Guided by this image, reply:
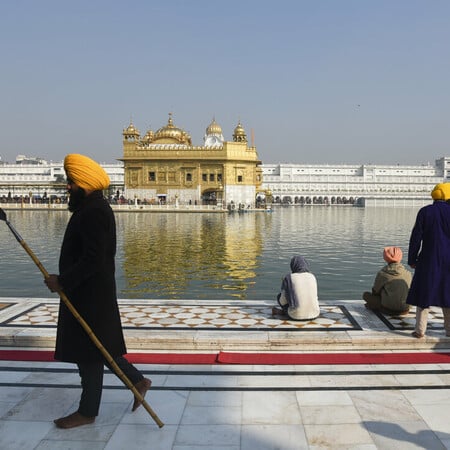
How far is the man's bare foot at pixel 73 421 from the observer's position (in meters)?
2.90

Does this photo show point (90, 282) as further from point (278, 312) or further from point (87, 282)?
point (278, 312)

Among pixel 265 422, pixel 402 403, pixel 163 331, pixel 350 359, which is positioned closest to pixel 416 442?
pixel 402 403

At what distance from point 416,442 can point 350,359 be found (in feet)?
4.80

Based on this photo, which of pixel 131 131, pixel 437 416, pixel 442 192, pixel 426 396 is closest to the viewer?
pixel 437 416

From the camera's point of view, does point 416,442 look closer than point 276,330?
Yes

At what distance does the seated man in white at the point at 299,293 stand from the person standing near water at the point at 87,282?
2.36 m

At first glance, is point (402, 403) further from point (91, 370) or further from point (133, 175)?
point (133, 175)

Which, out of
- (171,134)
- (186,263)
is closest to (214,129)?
(171,134)

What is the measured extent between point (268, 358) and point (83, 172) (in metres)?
2.35

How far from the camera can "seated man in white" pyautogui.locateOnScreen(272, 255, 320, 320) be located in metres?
4.88

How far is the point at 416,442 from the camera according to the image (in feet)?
8.86

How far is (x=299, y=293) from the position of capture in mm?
5035

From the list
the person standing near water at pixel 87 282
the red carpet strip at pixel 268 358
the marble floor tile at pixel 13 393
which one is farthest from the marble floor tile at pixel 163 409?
the marble floor tile at pixel 13 393

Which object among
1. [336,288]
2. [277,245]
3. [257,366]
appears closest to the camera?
[257,366]
